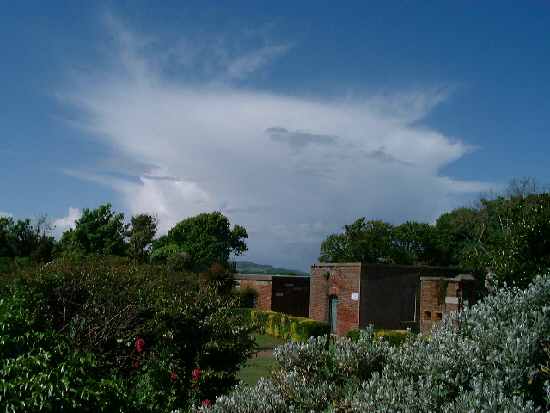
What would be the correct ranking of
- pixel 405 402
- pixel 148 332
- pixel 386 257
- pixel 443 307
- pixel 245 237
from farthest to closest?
1. pixel 245 237
2. pixel 386 257
3. pixel 443 307
4. pixel 148 332
5. pixel 405 402

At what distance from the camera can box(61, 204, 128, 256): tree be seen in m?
31.8

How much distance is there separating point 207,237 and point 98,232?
107 feet

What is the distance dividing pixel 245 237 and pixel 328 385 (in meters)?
67.1

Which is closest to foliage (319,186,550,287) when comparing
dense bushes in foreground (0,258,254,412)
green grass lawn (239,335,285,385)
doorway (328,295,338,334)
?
doorway (328,295,338,334)

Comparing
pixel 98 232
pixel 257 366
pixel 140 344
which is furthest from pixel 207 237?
pixel 140 344

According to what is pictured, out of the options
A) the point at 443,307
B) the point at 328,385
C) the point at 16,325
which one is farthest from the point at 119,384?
the point at 443,307

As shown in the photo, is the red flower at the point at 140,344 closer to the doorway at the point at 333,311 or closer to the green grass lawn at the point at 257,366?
the green grass lawn at the point at 257,366

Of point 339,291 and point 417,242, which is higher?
point 417,242

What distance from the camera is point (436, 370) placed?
3877 millimetres

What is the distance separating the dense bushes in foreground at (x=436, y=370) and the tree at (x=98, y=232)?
28.0 metres

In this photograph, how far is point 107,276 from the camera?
383 inches

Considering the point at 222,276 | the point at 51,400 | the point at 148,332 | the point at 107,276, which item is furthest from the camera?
the point at 222,276

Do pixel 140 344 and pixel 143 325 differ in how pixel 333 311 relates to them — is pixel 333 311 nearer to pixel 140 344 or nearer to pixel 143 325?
pixel 143 325

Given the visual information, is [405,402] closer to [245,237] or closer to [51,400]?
[51,400]
